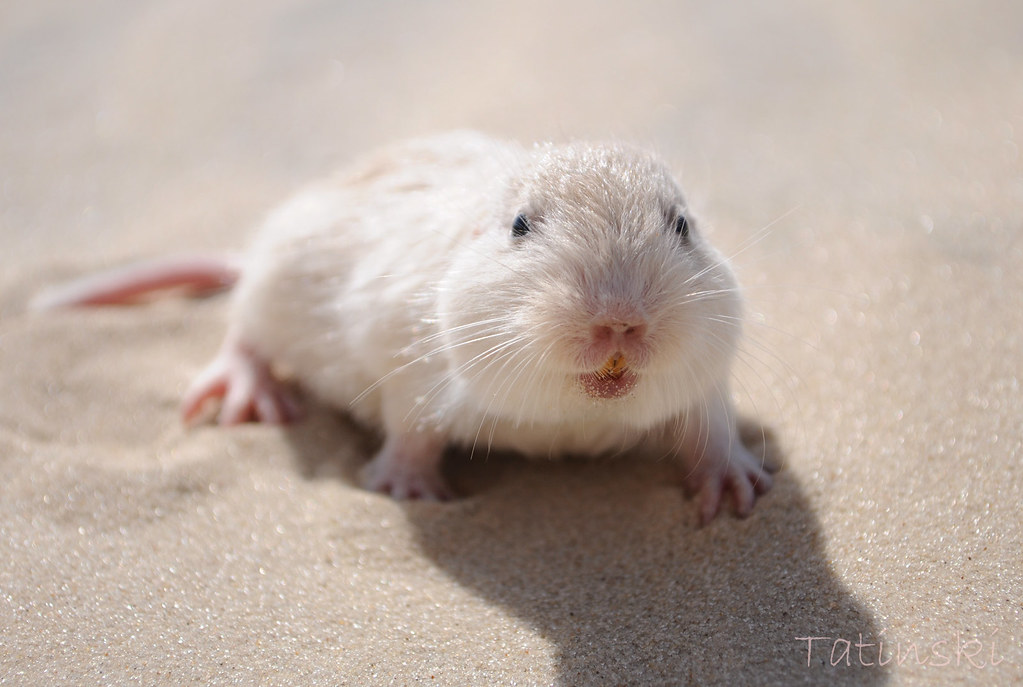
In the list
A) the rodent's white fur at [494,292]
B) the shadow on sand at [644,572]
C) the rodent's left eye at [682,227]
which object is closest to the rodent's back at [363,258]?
the rodent's white fur at [494,292]

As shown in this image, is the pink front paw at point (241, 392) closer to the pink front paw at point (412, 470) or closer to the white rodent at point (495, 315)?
the white rodent at point (495, 315)

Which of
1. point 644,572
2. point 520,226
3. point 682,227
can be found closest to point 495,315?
point 520,226

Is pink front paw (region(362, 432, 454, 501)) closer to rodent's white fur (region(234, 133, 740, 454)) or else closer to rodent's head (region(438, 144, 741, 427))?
rodent's white fur (region(234, 133, 740, 454))

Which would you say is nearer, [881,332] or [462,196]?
[462,196]

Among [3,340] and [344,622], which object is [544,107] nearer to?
[3,340]

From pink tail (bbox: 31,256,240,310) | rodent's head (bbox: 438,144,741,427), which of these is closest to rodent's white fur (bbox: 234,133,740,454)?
rodent's head (bbox: 438,144,741,427)

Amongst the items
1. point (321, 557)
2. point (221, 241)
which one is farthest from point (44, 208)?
point (321, 557)

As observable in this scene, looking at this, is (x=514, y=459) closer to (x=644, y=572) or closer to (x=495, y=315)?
(x=644, y=572)
